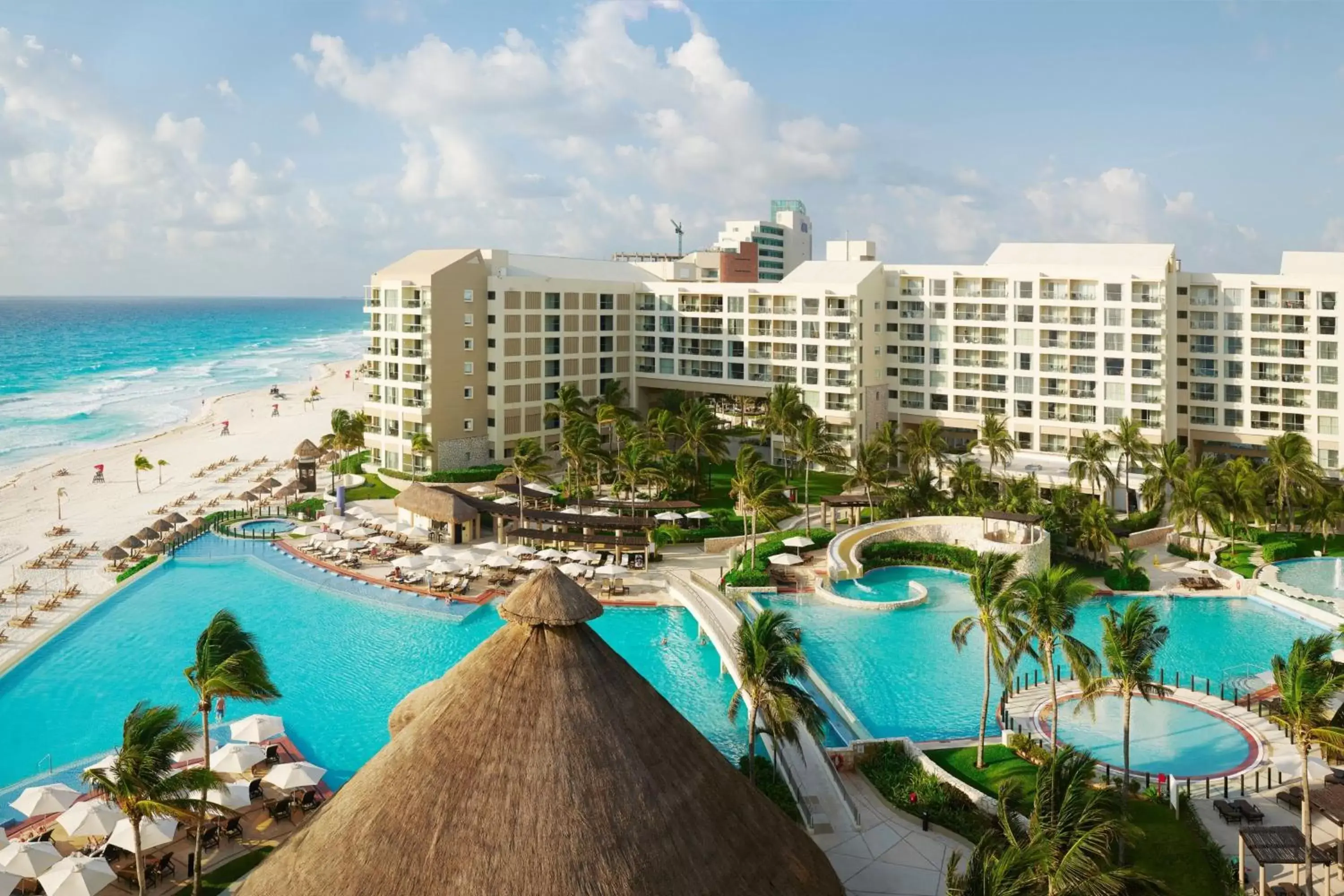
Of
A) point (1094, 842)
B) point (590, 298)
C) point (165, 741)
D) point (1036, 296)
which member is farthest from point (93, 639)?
point (1036, 296)

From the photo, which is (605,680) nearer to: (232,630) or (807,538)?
(232,630)

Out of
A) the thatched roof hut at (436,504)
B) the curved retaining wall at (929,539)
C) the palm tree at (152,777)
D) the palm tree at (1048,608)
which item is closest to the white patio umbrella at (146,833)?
the palm tree at (152,777)

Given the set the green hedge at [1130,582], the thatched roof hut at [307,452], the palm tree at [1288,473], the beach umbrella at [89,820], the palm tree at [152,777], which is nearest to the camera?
the palm tree at [152,777]

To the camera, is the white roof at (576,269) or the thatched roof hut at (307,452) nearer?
the thatched roof hut at (307,452)

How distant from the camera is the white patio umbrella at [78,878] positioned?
19.7 metres

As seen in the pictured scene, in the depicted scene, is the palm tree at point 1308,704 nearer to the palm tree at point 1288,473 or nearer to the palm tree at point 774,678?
the palm tree at point 774,678

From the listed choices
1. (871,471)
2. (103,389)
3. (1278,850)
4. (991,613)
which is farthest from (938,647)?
(103,389)

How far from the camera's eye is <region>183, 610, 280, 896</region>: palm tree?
21.5 m

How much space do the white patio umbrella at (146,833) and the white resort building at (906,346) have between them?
4190 cm

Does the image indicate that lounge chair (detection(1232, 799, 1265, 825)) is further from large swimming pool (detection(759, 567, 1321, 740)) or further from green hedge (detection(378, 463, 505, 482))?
green hedge (detection(378, 463, 505, 482))

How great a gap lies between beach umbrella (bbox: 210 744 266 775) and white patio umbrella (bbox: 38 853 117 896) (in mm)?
4367

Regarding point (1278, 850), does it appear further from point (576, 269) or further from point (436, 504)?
point (576, 269)

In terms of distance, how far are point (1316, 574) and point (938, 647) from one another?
20.4 m

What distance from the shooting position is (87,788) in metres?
25.9
